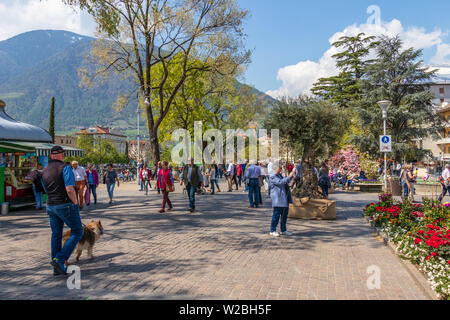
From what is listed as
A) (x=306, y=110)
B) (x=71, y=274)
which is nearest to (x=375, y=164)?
(x=306, y=110)

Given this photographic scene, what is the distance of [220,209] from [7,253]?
7017 millimetres

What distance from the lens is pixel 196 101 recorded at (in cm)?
3456

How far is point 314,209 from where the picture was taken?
33.0 ft

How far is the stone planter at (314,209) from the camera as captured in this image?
998 centimetres

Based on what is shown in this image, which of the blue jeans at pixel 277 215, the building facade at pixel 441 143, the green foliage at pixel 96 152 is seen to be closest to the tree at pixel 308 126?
the blue jeans at pixel 277 215

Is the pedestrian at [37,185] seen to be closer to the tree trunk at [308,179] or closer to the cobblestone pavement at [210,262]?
the cobblestone pavement at [210,262]

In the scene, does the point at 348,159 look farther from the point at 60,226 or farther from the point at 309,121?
the point at 60,226

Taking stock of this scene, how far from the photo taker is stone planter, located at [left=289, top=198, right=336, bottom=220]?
393 inches

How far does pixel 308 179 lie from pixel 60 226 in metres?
7.30

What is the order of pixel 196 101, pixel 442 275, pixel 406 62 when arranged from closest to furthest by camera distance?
pixel 442 275 < pixel 406 62 < pixel 196 101

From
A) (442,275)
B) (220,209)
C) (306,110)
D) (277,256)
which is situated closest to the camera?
(442,275)

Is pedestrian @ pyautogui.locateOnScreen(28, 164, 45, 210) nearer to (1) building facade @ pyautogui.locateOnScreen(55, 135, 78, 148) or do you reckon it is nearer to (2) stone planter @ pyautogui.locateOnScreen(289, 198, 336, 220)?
(2) stone planter @ pyautogui.locateOnScreen(289, 198, 336, 220)
